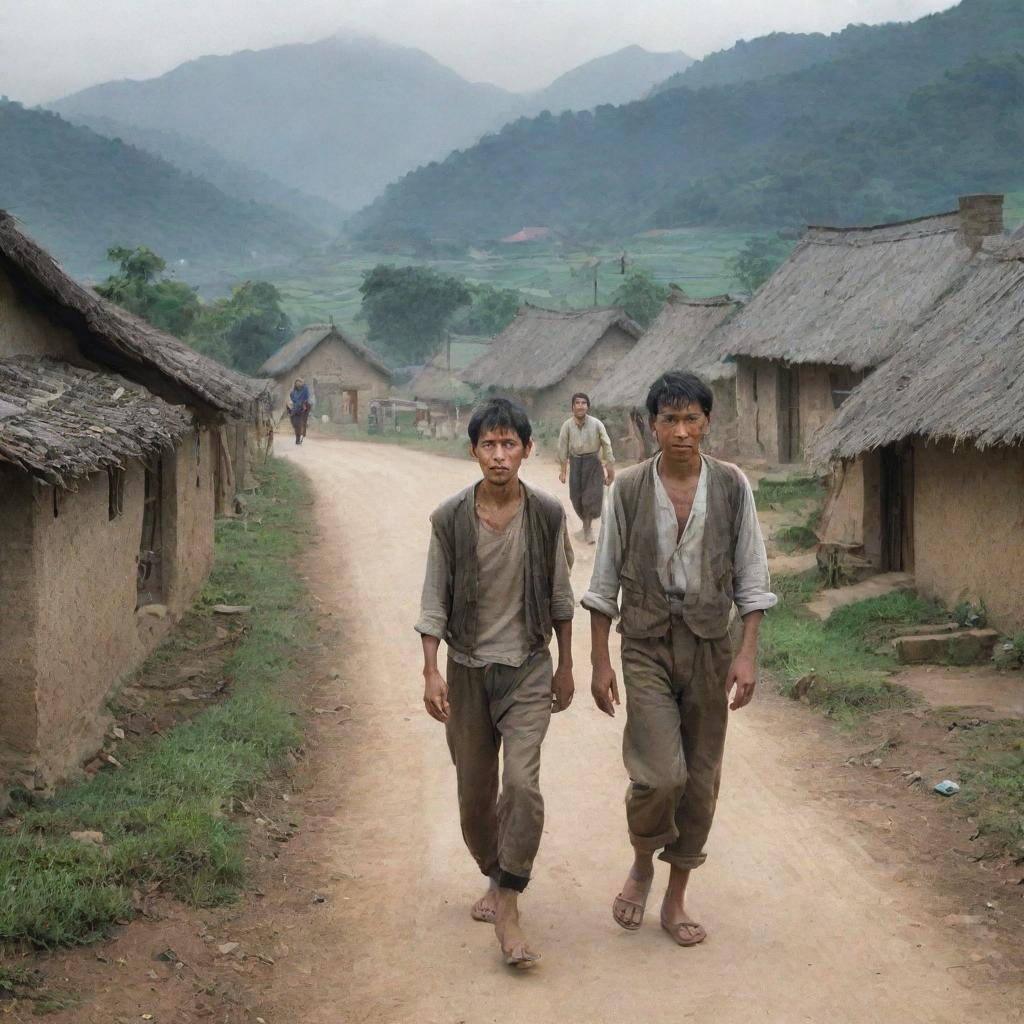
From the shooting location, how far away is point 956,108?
79.2m

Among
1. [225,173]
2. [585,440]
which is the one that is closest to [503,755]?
[585,440]

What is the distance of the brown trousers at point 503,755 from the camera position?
460 cm

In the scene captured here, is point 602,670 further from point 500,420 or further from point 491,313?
point 491,313

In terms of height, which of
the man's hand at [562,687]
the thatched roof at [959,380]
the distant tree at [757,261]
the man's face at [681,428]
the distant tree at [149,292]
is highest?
the distant tree at [757,261]

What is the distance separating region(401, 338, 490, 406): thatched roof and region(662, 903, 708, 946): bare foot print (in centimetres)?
3613

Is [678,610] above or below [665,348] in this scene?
below

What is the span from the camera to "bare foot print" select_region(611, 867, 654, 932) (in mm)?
4859

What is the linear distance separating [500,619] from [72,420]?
10.8 feet

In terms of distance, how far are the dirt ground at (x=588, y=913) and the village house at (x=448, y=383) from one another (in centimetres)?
3002

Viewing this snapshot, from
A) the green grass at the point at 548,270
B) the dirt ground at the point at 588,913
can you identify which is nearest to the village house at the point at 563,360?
the dirt ground at the point at 588,913

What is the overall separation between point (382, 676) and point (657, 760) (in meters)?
4.96

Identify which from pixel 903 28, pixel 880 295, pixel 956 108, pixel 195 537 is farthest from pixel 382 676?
pixel 903 28

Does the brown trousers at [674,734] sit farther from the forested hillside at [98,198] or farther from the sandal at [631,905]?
the forested hillside at [98,198]

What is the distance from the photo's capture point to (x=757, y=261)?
182ft
